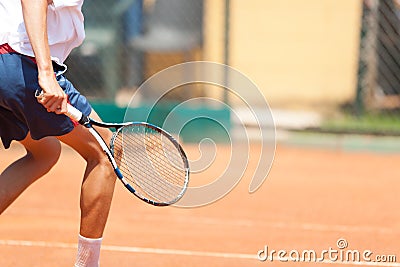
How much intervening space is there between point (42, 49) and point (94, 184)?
2.22ft

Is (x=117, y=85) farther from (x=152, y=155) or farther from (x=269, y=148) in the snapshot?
(x=152, y=155)

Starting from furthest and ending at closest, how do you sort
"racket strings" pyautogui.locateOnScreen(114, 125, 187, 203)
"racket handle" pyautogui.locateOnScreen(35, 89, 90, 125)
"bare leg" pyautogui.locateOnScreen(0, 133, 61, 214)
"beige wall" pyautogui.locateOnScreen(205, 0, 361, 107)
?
"beige wall" pyautogui.locateOnScreen(205, 0, 361, 107)
"bare leg" pyautogui.locateOnScreen(0, 133, 61, 214)
"racket strings" pyautogui.locateOnScreen(114, 125, 187, 203)
"racket handle" pyautogui.locateOnScreen(35, 89, 90, 125)

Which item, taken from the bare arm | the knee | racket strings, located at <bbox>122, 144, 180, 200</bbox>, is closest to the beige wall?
the knee

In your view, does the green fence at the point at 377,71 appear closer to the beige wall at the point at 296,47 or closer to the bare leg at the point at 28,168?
the beige wall at the point at 296,47

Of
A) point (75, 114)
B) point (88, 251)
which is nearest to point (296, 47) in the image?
point (88, 251)

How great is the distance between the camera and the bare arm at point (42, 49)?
357 centimetres

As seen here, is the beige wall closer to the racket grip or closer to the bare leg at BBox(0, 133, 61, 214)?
the bare leg at BBox(0, 133, 61, 214)

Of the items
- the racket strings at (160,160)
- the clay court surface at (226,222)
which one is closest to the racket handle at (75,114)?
the racket strings at (160,160)

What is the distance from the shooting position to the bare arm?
11.7 ft

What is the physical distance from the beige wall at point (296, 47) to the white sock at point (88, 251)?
296 inches

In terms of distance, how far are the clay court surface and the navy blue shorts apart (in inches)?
41.0

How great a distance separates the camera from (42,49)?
359 cm

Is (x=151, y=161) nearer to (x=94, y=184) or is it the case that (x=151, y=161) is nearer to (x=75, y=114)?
(x=94, y=184)

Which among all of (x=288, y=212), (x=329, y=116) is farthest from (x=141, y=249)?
(x=329, y=116)
